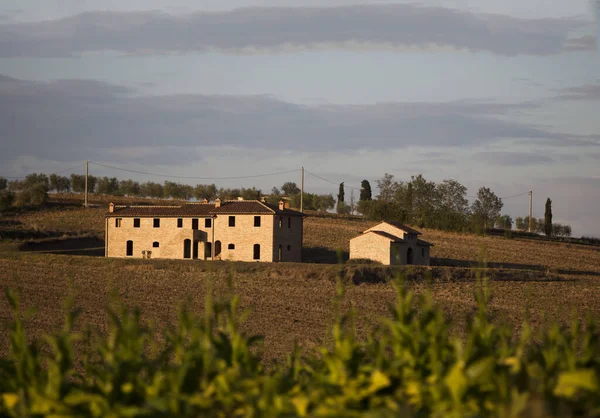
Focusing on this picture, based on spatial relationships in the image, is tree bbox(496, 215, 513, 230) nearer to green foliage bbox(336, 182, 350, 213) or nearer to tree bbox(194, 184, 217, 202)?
green foliage bbox(336, 182, 350, 213)

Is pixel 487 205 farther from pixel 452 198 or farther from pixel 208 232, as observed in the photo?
pixel 208 232

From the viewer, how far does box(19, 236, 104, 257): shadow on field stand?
191 ft

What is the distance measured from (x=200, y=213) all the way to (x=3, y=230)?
65.6 feet

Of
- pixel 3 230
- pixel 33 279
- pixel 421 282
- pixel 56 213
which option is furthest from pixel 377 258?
pixel 56 213

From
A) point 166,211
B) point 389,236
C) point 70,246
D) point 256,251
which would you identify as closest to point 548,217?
point 389,236

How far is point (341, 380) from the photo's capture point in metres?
3.91

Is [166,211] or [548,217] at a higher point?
[548,217]

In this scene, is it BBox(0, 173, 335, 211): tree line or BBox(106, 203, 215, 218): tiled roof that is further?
BBox(0, 173, 335, 211): tree line

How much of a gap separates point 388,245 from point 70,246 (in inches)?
1085

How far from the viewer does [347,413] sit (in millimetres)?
3422

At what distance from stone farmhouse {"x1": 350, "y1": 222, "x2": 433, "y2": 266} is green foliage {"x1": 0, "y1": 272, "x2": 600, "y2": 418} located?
47126mm

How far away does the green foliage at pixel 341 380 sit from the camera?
3398 mm

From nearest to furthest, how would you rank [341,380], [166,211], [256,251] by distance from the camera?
[341,380] < [256,251] < [166,211]

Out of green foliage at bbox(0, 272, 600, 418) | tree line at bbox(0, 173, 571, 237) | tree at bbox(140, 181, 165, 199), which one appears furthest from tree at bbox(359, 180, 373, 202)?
green foliage at bbox(0, 272, 600, 418)
